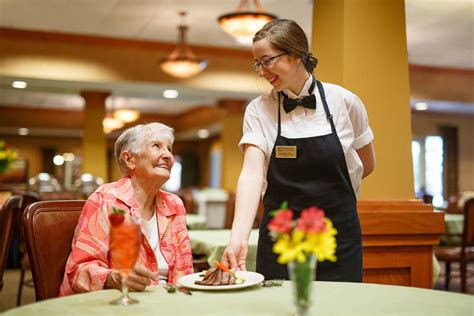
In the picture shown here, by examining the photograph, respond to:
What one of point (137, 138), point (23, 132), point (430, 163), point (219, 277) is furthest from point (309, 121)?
point (23, 132)

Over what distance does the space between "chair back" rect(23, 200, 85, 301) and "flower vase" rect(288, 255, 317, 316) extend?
47.1 inches

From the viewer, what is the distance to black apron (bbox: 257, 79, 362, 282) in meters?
2.20

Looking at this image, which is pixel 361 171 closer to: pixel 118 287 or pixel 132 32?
pixel 118 287

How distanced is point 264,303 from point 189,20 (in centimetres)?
794

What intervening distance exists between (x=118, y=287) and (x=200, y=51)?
9422 millimetres

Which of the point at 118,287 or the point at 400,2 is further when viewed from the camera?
the point at 400,2

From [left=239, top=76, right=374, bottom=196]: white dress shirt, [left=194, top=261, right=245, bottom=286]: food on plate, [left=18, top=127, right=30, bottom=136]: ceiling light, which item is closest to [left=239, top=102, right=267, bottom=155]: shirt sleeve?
[left=239, top=76, right=374, bottom=196]: white dress shirt

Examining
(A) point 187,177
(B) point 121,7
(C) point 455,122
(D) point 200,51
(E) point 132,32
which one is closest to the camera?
(B) point 121,7

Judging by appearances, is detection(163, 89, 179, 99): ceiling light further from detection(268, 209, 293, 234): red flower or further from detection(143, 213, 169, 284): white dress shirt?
detection(268, 209, 293, 234): red flower

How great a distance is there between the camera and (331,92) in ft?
7.53

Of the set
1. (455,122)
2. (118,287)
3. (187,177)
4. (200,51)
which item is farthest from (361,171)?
(187,177)

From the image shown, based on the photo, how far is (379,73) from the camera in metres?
3.45

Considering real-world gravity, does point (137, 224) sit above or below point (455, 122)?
below

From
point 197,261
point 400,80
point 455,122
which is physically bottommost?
point 197,261
